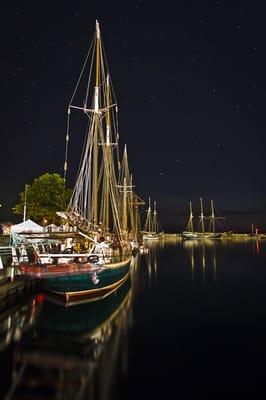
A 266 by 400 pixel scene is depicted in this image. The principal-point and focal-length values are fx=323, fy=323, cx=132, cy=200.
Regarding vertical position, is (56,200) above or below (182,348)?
above

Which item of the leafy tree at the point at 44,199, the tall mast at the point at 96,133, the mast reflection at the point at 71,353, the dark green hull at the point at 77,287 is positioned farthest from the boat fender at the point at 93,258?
the leafy tree at the point at 44,199

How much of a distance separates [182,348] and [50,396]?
7.17 meters

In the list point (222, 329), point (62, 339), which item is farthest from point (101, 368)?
point (222, 329)

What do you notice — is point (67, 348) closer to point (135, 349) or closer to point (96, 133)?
point (135, 349)

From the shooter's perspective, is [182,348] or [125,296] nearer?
[182,348]

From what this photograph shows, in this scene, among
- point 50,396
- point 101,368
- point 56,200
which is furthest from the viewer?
point 56,200

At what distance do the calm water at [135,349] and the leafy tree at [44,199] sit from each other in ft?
112

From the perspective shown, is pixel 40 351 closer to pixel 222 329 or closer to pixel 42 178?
pixel 222 329

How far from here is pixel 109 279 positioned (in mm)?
25047

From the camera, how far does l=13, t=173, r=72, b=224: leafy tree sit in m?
57.8

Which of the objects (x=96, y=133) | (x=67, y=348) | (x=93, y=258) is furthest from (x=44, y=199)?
(x=67, y=348)

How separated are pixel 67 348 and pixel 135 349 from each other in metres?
3.18

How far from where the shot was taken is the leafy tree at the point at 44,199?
5781 centimetres

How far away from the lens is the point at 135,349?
15.3 meters
